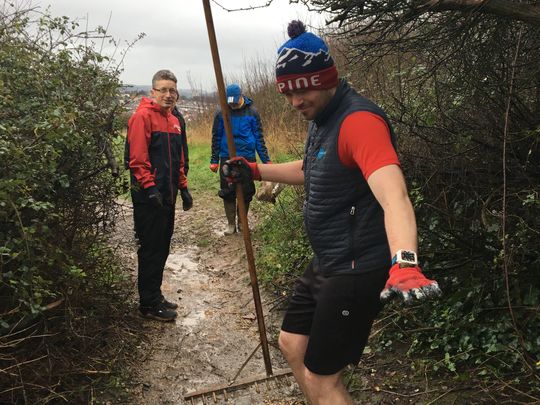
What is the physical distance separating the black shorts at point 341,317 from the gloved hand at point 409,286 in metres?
0.46

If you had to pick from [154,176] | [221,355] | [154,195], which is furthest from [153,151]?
[221,355]

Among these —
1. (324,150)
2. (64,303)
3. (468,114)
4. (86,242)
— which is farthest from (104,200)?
(468,114)

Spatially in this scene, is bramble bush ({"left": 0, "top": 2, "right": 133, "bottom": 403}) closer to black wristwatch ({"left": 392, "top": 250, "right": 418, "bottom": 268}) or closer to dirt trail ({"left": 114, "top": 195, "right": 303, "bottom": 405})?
dirt trail ({"left": 114, "top": 195, "right": 303, "bottom": 405})

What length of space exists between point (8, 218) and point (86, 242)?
125cm

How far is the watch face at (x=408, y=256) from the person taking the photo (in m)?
1.69

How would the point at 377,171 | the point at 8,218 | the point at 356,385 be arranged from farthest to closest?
the point at 356,385 < the point at 8,218 < the point at 377,171

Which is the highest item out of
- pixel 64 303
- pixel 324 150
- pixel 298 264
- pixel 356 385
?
pixel 324 150

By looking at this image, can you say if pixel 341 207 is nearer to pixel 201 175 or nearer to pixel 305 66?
pixel 305 66

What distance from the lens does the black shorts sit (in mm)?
2117

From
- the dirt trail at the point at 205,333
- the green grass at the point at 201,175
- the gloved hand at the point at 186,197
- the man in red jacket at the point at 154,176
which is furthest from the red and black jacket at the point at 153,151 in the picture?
the green grass at the point at 201,175

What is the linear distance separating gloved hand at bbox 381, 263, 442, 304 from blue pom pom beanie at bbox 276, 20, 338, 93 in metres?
1.03

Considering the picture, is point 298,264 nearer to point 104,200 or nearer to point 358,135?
point 104,200

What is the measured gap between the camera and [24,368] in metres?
2.61

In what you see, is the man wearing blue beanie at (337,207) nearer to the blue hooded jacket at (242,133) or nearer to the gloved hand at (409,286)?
the gloved hand at (409,286)
